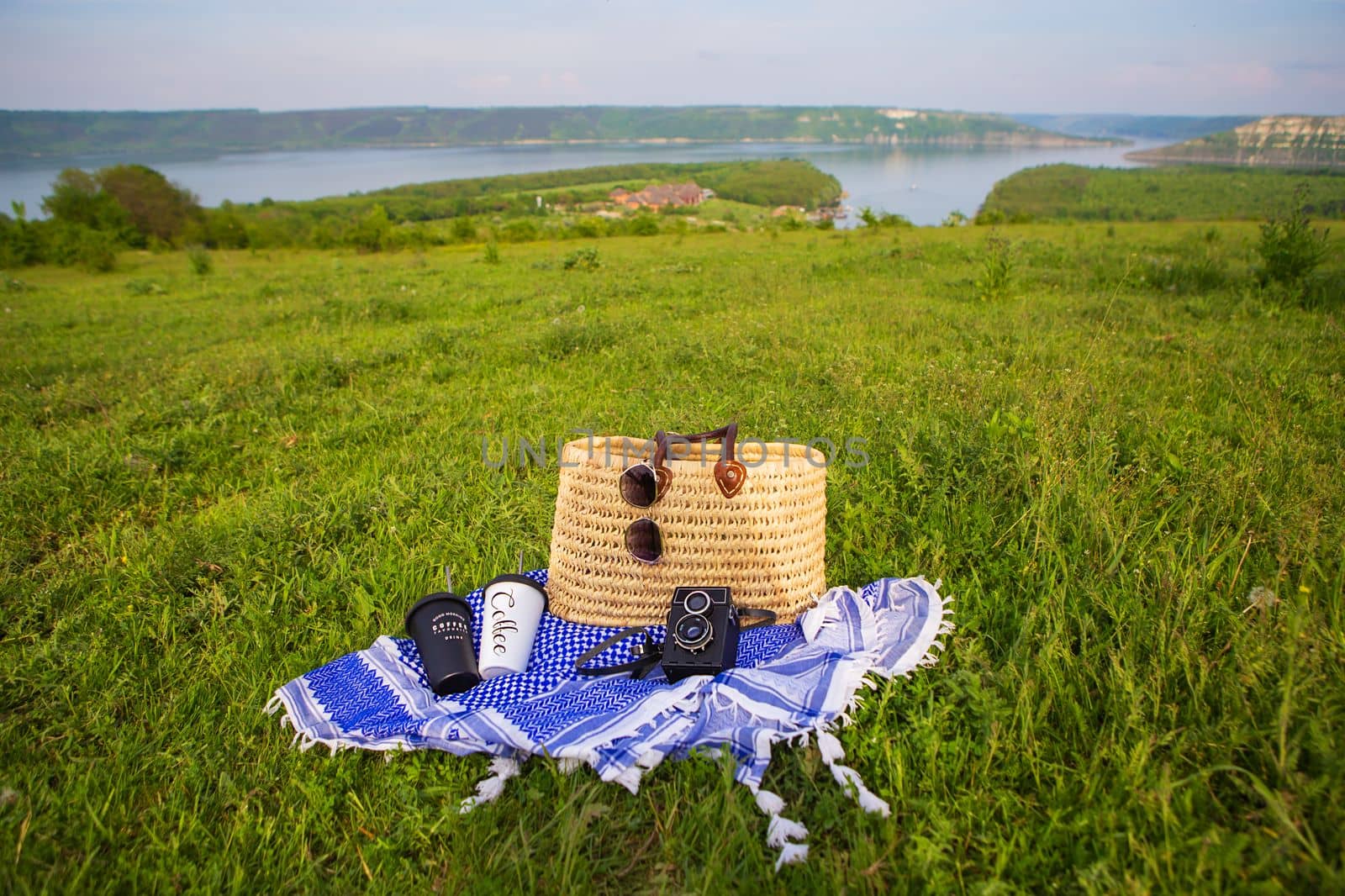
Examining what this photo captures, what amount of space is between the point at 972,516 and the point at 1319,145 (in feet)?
42.4

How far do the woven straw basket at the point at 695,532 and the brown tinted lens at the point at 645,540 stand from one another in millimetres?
36

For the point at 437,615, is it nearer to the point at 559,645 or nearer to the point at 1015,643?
the point at 559,645

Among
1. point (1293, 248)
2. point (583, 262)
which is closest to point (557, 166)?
point (583, 262)

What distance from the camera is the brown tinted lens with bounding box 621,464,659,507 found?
2.70m

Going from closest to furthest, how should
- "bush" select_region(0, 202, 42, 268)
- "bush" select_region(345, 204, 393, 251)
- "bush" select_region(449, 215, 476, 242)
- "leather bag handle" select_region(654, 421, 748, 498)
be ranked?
"leather bag handle" select_region(654, 421, 748, 498) → "bush" select_region(0, 202, 42, 268) → "bush" select_region(345, 204, 393, 251) → "bush" select_region(449, 215, 476, 242)

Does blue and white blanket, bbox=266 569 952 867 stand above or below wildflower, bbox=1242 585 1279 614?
below

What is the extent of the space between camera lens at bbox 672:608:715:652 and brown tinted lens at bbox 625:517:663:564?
0.33m

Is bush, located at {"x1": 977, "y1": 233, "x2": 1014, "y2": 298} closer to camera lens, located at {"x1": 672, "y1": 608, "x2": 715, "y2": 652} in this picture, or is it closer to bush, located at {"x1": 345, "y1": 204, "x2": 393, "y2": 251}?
camera lens, located at {"x1": 672, "y1": 608, "x2": 715, "y2": 652}

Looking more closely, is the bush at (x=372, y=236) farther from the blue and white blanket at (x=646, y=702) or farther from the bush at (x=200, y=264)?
the blue and white blanket at (x=646, y=702)

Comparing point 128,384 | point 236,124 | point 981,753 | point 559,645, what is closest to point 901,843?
point 981,753

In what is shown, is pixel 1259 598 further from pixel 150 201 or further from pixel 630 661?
pixel 150 201

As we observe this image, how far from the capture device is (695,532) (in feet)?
8.94

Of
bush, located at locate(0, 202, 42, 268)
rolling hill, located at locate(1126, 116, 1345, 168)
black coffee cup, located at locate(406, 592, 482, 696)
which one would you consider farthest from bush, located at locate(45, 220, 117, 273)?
rolling hill, located at locate(1126, 116, 1345, 168)

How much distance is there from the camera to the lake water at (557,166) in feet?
160
